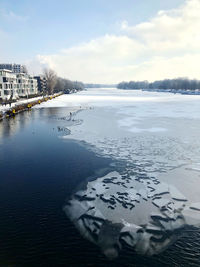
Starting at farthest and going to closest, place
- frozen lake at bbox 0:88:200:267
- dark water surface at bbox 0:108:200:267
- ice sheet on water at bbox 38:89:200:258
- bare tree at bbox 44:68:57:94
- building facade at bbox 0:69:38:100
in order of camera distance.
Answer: bare tree at bbox 44:68:57:94, building facade at bbox 0:69:38:100, ice sheet on water at bbox 38:89:200:258, frozen lake at bbox 0:88:200:267, dark water surface at bbox 0:108:200:267

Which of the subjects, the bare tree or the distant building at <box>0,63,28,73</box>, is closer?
the bare tree

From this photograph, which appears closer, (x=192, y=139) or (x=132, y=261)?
(x=132, y=261)

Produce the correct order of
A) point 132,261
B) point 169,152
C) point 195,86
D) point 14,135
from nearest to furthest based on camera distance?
point 132,261
point 169,152
point 14,135
point 195,86

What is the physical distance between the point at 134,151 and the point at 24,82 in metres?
90.2

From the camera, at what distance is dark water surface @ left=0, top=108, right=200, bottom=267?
656cm

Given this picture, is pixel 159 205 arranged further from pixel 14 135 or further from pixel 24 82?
pixel 24 82

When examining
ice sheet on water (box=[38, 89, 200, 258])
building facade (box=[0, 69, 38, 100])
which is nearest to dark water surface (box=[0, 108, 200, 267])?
A: ice sheet on water (box=[38, 89, 200, 258])

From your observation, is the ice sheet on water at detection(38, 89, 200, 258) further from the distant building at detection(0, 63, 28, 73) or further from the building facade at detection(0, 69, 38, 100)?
the distant building at detection(0, 63, 28, 73)

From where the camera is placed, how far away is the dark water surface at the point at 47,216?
6559 mm

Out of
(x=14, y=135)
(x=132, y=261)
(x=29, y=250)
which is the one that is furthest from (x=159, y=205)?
(x=14, y=135)

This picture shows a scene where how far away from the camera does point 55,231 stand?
784 centimetres

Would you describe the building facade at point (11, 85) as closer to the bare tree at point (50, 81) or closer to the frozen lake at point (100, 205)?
the bare tree at point (50, 81)

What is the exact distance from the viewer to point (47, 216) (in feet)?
28.6

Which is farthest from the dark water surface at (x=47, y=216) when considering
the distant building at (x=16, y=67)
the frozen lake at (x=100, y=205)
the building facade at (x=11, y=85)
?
the distant building at (x=16, y=67)
